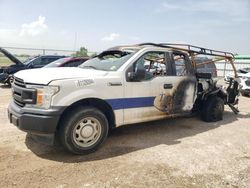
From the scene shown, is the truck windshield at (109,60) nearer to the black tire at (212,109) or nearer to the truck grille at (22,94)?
the truck grille at (22,94)

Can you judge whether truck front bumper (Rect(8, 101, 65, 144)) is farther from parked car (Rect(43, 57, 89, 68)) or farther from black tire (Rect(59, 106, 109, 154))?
parked car (Rect(43, 57, 89, 68))

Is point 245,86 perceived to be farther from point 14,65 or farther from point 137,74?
point 14,65

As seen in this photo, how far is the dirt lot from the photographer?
12.2 feet

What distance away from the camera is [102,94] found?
4691 mm

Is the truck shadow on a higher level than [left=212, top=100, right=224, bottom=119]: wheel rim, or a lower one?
lower

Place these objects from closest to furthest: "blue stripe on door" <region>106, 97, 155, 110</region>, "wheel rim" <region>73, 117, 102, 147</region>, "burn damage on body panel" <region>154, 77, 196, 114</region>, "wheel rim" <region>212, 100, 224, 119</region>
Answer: "wheel rim" <region>73, 117, 102, 147</region> → "blue stripe on door" <region>106, 97, 155, 110</region> → "burn damage on body panel" <region>154, 77, 196, 114</region> → "wheel rim" <region>212, 100, 224, 119</region>

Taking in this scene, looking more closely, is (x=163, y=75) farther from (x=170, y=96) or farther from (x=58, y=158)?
(x=58, y=158)

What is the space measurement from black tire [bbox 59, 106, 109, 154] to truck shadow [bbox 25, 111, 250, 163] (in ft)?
0.52

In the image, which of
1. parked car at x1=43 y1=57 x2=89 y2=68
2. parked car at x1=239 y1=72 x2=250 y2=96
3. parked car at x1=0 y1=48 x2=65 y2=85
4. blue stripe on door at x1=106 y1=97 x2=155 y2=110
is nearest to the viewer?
blue stripe on door at x1=106 y1=97 x2=155 y2=110

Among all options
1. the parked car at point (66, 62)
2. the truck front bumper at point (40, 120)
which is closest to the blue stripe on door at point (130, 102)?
the truck front bumper at point (40, 120)

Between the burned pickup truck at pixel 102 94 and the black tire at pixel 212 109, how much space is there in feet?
2.49

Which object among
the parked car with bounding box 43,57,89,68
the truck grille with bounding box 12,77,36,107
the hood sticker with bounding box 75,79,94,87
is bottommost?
the truck grille with bounding box 12,77,36,107

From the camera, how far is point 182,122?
716cm

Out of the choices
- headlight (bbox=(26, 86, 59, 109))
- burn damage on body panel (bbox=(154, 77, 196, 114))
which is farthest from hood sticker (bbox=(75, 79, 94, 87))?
burn damage on body panel (bbox=(154, 77, 196, 114))
